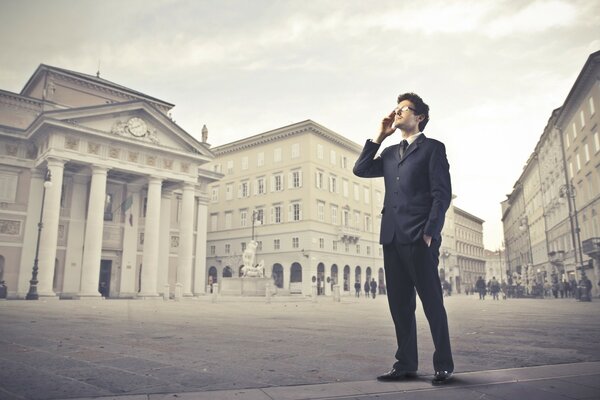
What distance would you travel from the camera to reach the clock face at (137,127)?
34.8 meters

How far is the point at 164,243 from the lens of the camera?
128ft

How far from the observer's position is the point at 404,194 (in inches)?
143

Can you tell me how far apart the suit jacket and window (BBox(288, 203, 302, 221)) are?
47298 millimetres

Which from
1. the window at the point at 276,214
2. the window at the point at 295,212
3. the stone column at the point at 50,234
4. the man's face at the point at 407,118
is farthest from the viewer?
the window at the point at 276,214

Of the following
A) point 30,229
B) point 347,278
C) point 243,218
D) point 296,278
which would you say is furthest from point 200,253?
point 347,278

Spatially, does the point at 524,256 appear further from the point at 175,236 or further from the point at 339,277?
the point at 175,236

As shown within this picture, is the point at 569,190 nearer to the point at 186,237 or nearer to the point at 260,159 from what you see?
the point at 186,237

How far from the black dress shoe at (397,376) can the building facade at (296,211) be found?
43205mm

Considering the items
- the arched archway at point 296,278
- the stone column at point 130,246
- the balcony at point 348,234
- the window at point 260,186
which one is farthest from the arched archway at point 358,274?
the stone column at point 130,246

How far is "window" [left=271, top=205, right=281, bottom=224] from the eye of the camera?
5303 centimetres

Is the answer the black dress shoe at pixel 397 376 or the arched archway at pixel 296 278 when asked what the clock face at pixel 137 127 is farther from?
Answer: the black dress shoe at pixel 397 376

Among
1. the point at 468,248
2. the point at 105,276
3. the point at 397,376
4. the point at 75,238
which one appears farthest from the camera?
the point at 468,248

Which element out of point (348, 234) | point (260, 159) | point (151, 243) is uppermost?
point (260, 159)

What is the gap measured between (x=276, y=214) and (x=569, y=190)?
3049 cm
